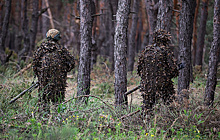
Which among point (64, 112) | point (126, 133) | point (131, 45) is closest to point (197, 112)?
point (126, 133)

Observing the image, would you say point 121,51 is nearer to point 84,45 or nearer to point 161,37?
point 84,45

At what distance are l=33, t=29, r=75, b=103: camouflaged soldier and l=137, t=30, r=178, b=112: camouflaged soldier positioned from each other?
1929mm

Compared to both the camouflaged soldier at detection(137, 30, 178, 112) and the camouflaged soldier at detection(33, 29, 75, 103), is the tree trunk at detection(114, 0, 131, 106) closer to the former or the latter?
the camouflaged soldier at detection(137, 30, 178, 112)

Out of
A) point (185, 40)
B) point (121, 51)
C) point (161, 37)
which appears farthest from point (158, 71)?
point (185, 40)

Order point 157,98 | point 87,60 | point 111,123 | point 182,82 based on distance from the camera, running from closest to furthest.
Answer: point 111,123, point 157,98, point 87,60, point 182,82

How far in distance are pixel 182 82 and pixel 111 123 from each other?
11.6ft

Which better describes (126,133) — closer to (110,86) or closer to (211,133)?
(211,133)

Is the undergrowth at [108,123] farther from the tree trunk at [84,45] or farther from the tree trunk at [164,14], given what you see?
the tree trunk at [164,14]

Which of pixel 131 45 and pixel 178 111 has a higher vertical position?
pixel 131 45

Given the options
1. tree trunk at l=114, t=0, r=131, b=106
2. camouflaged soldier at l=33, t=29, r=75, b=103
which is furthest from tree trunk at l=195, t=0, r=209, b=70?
camouflaged soldier at l=33, t=29, r=75, b=103

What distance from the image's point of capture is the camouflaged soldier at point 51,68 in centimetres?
577

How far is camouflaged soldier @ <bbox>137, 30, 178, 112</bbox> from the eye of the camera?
5633mm

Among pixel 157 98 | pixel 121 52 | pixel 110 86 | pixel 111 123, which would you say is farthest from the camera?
pixel 110 86

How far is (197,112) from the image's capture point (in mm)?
5531
